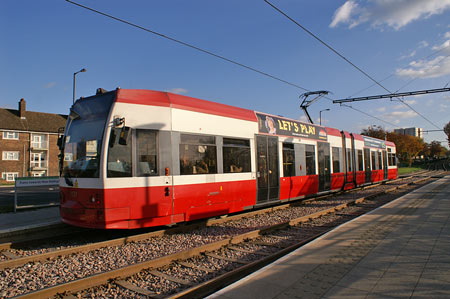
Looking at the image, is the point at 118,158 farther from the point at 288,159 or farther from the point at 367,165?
the point at 367,165

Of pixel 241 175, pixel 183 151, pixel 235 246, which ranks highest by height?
pixel 183 151

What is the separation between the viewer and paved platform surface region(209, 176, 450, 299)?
3848mm

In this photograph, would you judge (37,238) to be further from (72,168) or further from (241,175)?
(241,175)

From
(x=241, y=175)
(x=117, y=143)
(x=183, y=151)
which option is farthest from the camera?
(x=241, y=175)

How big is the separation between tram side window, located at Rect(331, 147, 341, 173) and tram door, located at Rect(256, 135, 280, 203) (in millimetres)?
5809

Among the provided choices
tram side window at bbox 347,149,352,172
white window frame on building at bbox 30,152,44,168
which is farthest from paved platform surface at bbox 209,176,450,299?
white window frame on building at bbox 30,152,44,168

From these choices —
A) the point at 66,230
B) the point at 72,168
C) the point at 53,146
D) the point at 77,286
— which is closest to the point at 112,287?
the point at 77,286

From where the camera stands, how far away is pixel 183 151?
300 inches

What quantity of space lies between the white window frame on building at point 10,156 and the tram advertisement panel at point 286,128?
39.9m

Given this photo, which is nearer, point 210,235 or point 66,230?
point 210,235

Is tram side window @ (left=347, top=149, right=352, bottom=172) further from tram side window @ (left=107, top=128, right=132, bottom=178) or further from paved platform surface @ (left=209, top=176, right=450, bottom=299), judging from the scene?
tram side window @ (left=107, top=128, right=132, bottom=178)

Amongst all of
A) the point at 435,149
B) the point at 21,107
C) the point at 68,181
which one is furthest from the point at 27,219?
the point at 435,149

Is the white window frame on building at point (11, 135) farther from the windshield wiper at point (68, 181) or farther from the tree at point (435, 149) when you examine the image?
the tree at point (435, 149)

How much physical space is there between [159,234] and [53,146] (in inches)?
1664
